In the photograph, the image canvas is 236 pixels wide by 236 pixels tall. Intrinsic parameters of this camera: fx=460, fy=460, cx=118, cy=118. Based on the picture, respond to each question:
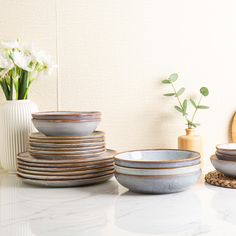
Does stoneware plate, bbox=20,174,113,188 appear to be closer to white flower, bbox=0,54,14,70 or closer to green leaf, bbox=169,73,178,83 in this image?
white flower, bbox=0,54,14,70

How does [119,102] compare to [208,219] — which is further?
[119,102]

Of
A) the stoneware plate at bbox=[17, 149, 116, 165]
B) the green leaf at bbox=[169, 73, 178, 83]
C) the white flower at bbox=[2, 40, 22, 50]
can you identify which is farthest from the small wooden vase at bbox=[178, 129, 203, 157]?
the white flower at bbox=[2, 40, 22, 50]

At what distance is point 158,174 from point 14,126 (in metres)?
0.48

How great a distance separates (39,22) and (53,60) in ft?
0.40

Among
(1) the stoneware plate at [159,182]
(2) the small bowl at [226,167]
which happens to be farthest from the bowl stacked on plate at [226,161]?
(1) the stoneware plate at [159,182]

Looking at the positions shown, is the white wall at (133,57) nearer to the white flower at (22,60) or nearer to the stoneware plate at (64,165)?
the white flower at (22,60)

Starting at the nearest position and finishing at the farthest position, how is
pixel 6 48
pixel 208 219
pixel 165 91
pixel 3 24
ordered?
pixel 208 219, pixel 6 48, pixel 3 24, pixel 165 91

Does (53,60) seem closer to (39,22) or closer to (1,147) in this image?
(39,22)

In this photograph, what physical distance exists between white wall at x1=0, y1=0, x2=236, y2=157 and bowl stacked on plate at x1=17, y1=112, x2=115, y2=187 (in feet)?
0.90

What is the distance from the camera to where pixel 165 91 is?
57.9 inches

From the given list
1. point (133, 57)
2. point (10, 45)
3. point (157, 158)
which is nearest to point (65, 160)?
point (157, 158)

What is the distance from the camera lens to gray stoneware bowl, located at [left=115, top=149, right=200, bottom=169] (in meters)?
0.99

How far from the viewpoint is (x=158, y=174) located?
38.9 inches

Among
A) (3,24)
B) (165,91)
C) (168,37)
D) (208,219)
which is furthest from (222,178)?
(3,24)
